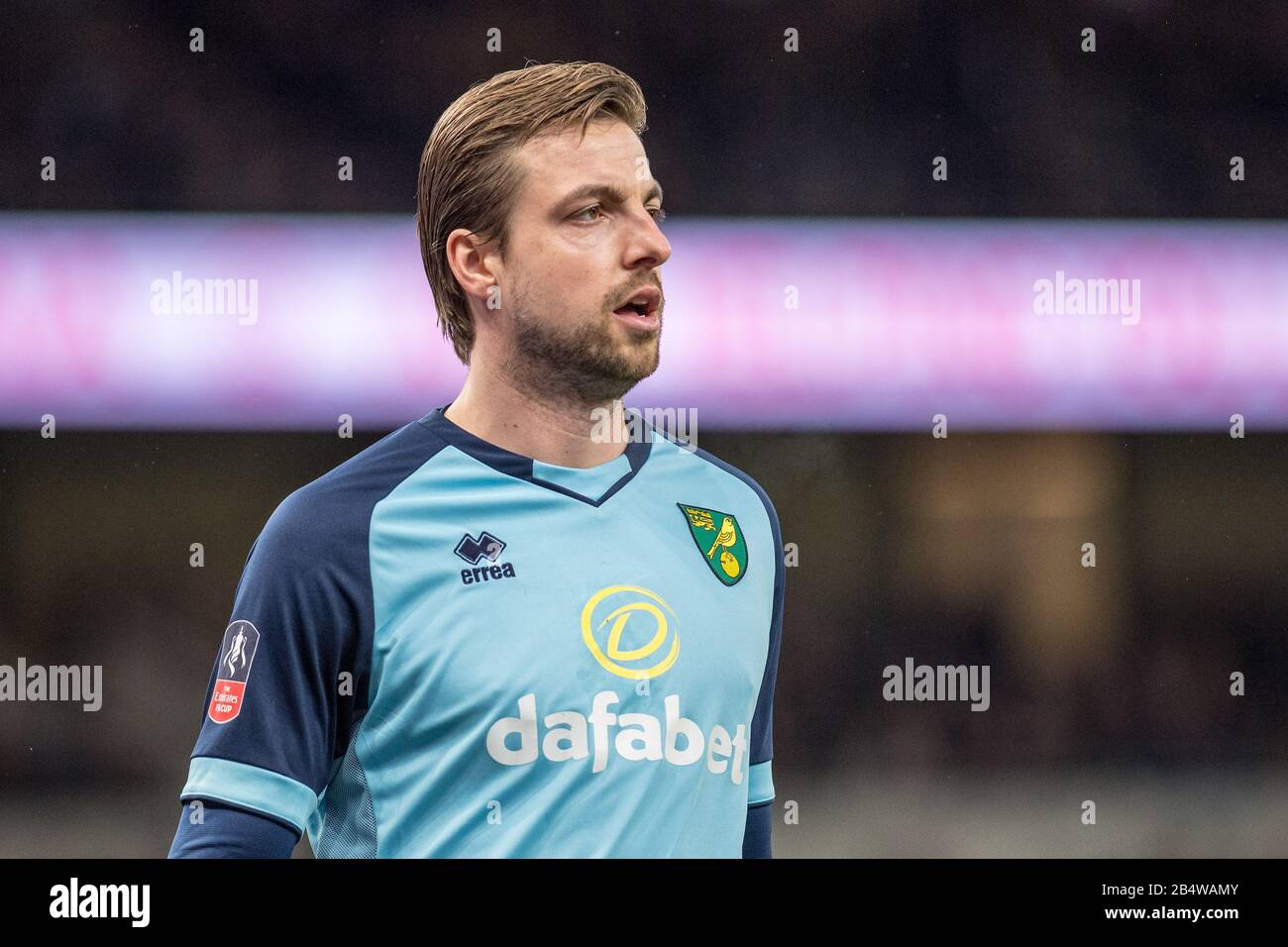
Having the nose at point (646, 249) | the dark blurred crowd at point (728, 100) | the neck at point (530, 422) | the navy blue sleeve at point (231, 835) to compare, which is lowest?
the navy blue sleeve at point (231, 835)

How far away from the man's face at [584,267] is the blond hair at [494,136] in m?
0.03

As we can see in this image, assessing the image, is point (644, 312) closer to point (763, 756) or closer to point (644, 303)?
point (644, 303)

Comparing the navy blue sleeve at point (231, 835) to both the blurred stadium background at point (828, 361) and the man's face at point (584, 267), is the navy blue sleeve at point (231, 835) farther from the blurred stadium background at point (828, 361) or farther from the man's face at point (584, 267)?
the blurred stadium background at point (828, 361)

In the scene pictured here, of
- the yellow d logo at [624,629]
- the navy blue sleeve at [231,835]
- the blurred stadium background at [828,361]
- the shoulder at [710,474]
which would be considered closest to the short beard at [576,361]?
the shoulder at [710,474]

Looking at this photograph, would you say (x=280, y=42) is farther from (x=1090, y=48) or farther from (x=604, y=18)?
(x=1090, y=48)

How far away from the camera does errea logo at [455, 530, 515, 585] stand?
182cm

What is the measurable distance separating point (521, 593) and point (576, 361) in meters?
0.36

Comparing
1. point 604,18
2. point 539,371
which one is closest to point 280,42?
point 604,18

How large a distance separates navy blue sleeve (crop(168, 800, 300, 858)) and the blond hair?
80cm

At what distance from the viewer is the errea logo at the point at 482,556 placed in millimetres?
1820

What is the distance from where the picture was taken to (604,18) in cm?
573

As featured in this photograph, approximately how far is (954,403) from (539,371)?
366cm

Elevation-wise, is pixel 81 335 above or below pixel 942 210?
below

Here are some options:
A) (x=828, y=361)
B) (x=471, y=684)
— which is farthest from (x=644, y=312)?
(x=828, y=361)
